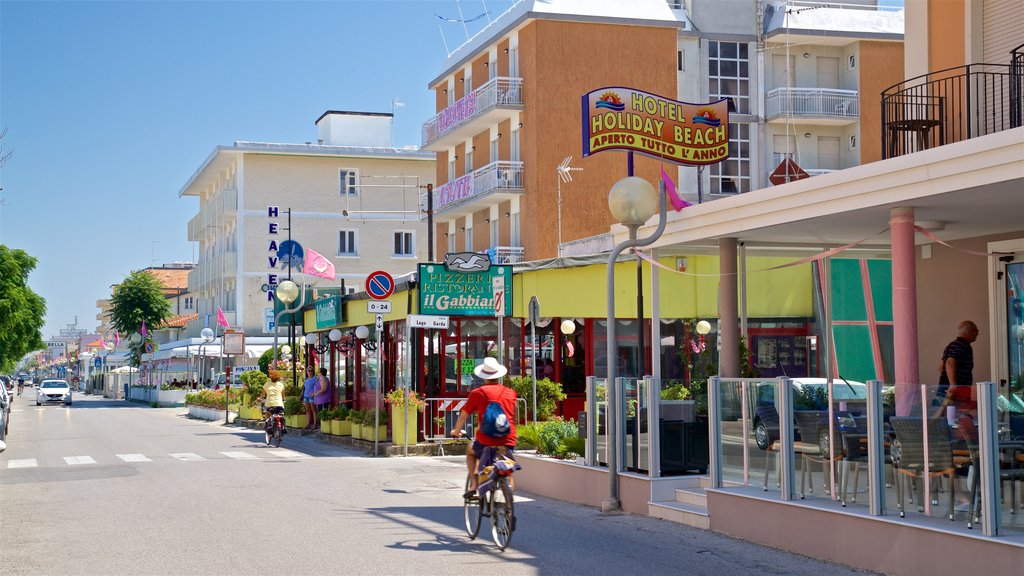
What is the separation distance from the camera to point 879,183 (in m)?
14.1

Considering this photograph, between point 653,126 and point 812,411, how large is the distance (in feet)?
27.0

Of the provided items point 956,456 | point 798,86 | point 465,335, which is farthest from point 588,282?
point 798,86

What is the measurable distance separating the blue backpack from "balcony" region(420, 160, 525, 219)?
31.0m

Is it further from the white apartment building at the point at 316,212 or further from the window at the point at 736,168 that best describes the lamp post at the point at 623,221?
the white apartment building at the point at 316,212

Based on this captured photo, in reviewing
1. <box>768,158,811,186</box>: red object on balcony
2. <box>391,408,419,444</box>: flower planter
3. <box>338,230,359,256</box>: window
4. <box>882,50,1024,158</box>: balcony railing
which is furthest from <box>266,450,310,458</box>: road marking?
<box>338,230,359,256</box>: window

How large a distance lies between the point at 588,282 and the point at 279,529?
13.9 m

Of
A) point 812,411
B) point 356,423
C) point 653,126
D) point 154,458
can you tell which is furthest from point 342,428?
point 812,411

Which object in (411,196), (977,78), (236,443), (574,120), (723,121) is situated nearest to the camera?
(977,78)

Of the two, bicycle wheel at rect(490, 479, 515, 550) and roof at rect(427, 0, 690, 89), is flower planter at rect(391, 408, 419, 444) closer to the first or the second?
bicycle wheel at rect(490, 479, 515, 550)

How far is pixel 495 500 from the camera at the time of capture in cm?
1173

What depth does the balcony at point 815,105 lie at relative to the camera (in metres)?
44.8

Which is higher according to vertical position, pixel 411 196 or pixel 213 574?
pixel 411 196

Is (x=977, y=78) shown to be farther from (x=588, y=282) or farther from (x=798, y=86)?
(x=798, y=86)

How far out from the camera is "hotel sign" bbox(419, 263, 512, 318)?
25.2 m
